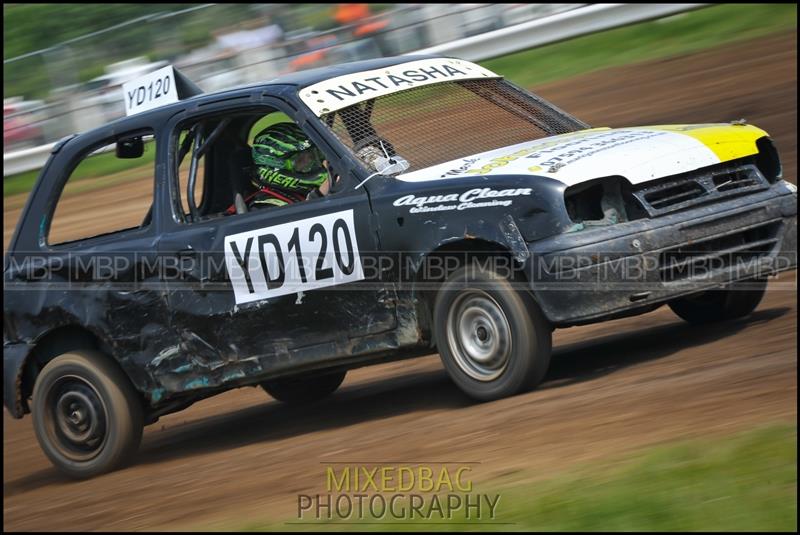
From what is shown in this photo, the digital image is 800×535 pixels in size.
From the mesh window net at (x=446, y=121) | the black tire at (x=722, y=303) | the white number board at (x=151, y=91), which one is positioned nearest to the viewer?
the mesh window net at (x=446, y=121)

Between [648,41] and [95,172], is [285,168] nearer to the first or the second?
[648,41]

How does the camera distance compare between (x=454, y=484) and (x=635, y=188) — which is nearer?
(x=454, y=484)

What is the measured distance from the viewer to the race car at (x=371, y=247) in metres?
5.88

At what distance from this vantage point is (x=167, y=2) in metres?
25.6

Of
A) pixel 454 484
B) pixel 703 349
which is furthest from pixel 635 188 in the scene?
pixel 454 484

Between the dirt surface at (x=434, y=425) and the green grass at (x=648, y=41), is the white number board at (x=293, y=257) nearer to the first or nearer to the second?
the dirt surface at (x=434, y=425)

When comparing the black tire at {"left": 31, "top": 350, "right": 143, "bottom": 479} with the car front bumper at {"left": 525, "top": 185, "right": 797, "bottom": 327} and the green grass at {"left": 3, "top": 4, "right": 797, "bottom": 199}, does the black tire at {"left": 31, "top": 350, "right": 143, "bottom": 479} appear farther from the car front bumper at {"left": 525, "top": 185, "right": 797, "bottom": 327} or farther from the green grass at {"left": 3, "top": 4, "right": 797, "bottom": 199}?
the green grass at {"left": 3, "top": 4, "right": 797, "bottom": 199}

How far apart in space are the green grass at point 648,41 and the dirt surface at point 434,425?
8.02m

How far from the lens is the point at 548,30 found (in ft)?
56.2

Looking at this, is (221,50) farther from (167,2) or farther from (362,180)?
(362,180)

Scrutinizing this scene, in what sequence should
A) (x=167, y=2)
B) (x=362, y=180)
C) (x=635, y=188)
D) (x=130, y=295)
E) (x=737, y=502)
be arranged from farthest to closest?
(x=167, y=2), (x=130, y=295), (x=362, y=180), (x=635, y=188), (x=737, y=502)

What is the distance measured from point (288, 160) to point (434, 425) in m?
1.66

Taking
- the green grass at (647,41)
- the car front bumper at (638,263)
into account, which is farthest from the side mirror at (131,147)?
the green grass at (647,41)

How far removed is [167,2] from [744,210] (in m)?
21.0
